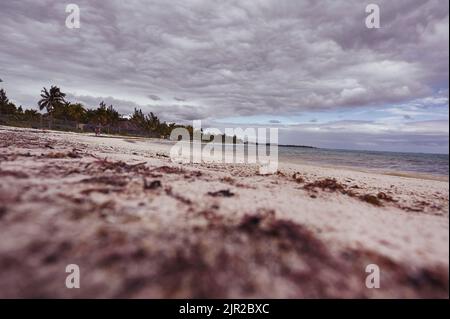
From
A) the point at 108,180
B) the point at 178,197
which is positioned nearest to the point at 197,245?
the point at 178,197

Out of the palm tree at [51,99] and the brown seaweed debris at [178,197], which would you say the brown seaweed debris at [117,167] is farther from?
the palm tree at [51,99]

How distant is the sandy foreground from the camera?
2637mm

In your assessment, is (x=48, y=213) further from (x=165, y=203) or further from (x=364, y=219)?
(x=364, y=219)

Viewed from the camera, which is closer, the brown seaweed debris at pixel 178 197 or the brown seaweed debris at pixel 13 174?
the brown seaweed debris at pixel 178 197

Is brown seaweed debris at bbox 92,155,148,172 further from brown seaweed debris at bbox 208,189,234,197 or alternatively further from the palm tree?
the palm tree

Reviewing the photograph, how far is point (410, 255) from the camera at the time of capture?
3.51 metres

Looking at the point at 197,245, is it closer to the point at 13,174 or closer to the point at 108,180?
the point at 108,180

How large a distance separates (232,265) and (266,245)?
2.39 feet

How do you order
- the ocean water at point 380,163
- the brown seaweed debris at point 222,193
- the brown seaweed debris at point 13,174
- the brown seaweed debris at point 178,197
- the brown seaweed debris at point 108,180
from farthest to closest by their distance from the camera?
1. the ocean water at point 380,163
2. the brown seaweed debris at point 222,193
3. the brown seaweed debris at point 108,180
4. the brown seaweed debris at point 13,174
5. the brown seaweed debris at point 178,197

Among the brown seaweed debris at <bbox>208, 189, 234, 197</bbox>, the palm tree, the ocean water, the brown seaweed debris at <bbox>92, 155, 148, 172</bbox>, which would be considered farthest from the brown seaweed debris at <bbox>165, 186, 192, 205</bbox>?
the palm tree

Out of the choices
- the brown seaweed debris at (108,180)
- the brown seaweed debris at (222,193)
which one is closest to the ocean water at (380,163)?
the brown seaweed debris at (222,193)

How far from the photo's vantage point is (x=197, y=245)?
3.36 metres

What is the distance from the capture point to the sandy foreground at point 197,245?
104 inches
